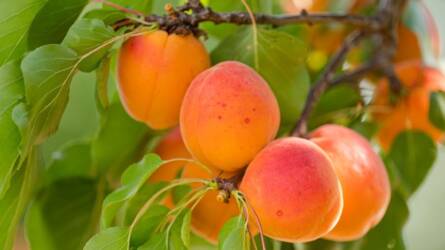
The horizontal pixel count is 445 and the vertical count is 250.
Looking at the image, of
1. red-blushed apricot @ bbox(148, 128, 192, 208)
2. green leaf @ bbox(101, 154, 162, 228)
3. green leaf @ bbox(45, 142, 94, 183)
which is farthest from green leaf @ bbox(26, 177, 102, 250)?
green leaf @ bbox(101, 154, 162, 228)

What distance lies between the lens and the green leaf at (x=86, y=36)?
2.42 feet

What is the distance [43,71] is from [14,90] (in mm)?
37

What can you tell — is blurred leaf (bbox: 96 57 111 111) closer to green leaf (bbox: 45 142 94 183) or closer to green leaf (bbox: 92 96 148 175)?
green leaf (bbox: 92 96 148 175)

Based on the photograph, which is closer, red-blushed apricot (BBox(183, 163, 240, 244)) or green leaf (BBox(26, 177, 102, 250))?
red-blushed apricot (BBox(183, 163, 240, 244))

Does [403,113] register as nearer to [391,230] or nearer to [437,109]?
[437,109]

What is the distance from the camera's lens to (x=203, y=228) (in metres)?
0.78

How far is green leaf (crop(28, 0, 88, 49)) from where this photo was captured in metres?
0.76

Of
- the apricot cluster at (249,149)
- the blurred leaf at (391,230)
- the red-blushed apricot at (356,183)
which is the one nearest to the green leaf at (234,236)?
the apricot cluster at (249,149)

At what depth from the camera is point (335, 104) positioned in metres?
1.03

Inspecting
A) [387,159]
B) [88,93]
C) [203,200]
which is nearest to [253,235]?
[203,200]

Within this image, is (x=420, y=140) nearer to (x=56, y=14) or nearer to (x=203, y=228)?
(x=203, y=228)

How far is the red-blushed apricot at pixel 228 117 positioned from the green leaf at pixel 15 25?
0.56 ft

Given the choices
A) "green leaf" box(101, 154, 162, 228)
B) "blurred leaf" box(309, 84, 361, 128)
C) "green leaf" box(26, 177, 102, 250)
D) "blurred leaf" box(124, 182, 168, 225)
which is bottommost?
"green leaf" box(26, 177, 102, 250)

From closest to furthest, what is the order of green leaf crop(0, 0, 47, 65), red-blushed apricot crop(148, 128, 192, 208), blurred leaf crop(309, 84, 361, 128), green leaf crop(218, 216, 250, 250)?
green leaf crop(218, 216, 250, 250) → green leaf crop(0, 0, 47, 65) → red-blushed apricot crop(148, 128, 192, 208) → blurred leaf crop(309, 84, 361, 128)
